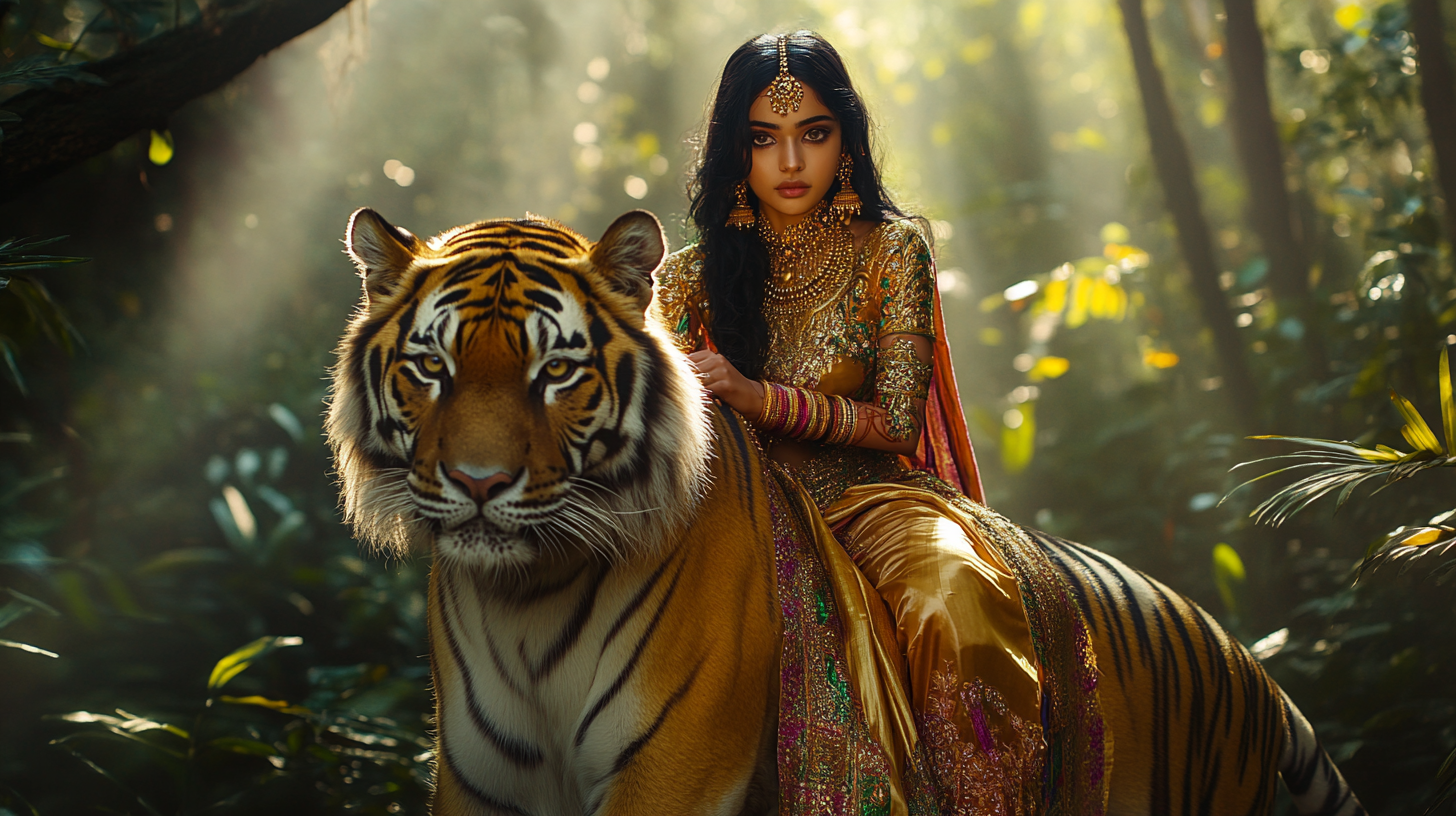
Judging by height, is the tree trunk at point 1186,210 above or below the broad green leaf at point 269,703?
above

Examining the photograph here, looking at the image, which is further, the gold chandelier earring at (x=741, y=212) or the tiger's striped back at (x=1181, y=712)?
the gold chandelier earring at (x=741, y=212)

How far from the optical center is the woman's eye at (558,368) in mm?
1506

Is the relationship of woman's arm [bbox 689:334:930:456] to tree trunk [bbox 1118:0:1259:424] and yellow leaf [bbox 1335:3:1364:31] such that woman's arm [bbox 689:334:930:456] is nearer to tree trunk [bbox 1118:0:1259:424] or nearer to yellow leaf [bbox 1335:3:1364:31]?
tree trunk [bbox 1118:0:1259:424]

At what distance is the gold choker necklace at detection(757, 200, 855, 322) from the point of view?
2.33 m

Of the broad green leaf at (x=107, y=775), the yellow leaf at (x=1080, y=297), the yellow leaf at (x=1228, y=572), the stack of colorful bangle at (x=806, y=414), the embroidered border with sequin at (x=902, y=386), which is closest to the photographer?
the stack of colorful bangle at (x=806, y=414)

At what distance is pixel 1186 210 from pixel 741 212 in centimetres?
429

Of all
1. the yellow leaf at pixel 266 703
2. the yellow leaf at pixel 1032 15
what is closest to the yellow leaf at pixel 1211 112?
the yellow leaf at pixel 1032 15

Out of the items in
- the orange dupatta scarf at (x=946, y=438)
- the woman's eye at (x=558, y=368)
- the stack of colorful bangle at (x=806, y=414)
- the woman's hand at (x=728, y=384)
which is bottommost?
the orange dupatta scarf at (x=946, y=438)

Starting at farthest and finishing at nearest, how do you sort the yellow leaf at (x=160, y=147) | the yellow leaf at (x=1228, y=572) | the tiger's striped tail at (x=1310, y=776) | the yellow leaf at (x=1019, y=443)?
the yellow leaf at (x=1019, y=443) < the yellow leaf at (x=1228, y=572) < the yellow leaf at (x=160, y=147) < the tiger's striped tail at (x=1310, y=776)

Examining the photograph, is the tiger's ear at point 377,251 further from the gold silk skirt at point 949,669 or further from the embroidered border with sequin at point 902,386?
the embroidered border with sequin at point 902,386

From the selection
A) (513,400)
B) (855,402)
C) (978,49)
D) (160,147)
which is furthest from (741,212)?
(978,49)

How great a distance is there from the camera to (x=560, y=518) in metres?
1.47

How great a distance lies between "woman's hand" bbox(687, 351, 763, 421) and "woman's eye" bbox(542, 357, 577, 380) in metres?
0.35

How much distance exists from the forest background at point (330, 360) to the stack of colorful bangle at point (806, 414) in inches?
36.8
